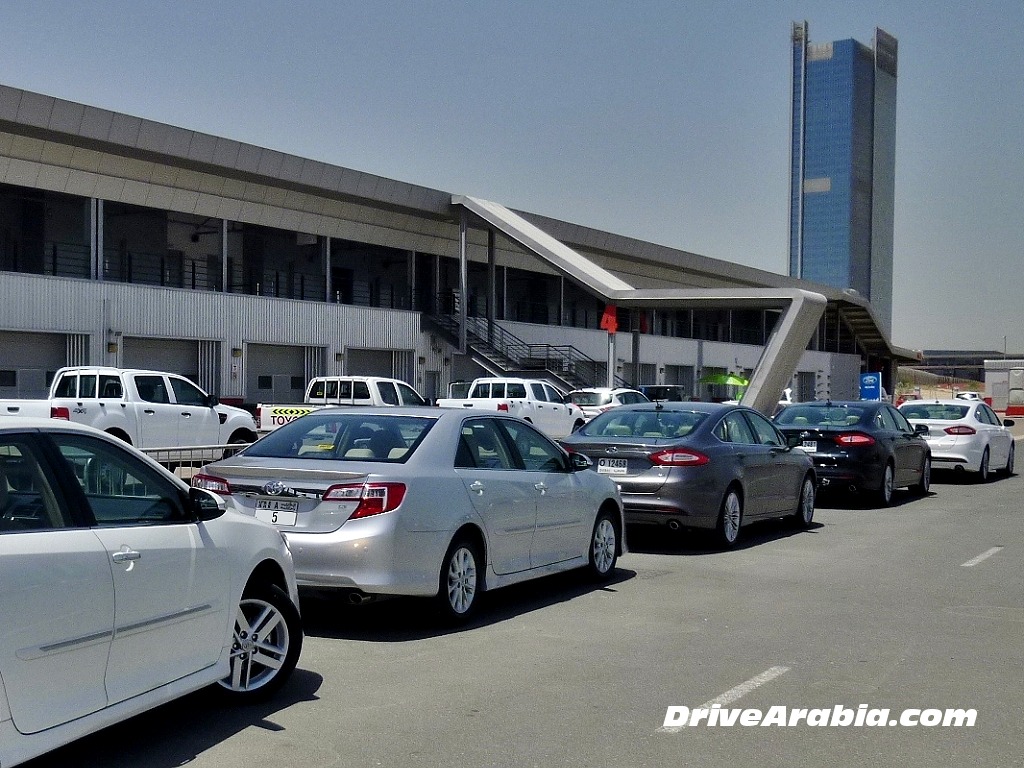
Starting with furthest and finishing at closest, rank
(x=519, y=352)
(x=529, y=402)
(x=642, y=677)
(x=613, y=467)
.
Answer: (x=519, y=352) → (x=529, y=402) → (x=613, y=467) → (x=642, y=677)

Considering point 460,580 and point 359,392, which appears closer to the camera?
point 460,580

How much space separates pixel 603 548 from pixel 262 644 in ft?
16.1

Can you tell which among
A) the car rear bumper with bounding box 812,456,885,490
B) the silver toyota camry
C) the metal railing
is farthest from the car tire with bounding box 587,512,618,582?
the metal railing

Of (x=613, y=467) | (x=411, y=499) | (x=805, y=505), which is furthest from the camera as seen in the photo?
(x=805, y=505)

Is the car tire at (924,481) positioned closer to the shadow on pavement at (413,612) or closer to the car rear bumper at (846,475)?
the car rear bumper at (846,475)

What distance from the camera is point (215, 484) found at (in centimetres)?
838

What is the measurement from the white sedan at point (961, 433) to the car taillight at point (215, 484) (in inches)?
670

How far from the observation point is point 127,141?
32.9 metres

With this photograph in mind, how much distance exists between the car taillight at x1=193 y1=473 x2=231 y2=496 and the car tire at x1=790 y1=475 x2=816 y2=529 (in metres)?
8.60

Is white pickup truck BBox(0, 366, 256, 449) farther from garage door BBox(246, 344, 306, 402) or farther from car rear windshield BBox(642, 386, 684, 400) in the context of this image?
car rear windshield BBox(642, 386, 684, 400)

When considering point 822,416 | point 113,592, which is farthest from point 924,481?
point 113,592

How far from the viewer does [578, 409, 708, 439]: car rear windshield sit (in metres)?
13.1

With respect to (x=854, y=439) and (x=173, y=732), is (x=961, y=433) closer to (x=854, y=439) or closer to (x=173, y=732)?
(x=854, y=439)

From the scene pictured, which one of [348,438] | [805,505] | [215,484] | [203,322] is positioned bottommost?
[805,505]
